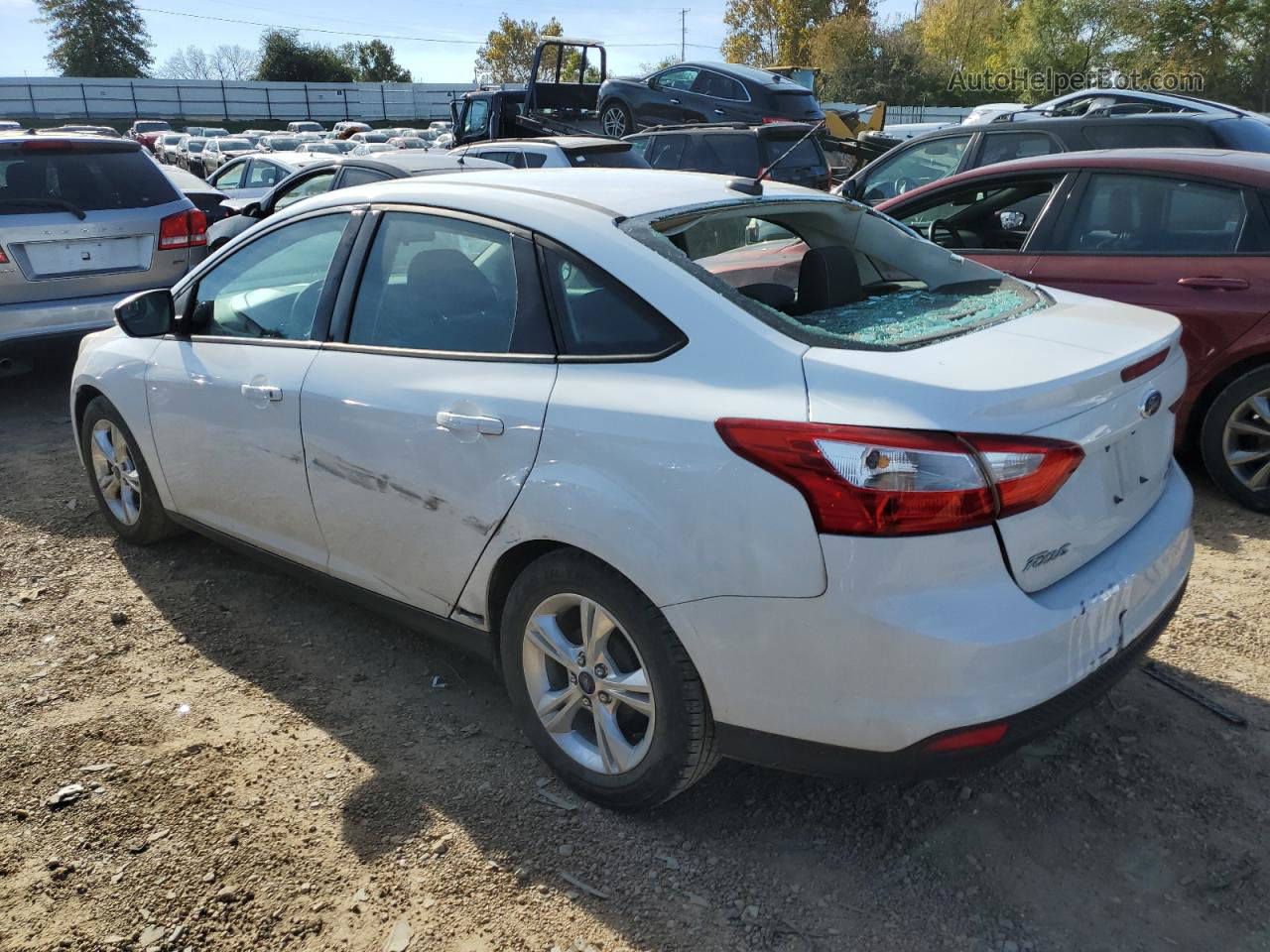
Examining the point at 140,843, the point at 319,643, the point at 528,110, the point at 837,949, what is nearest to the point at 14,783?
the point at 140,843

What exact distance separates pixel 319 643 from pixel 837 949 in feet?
7.28

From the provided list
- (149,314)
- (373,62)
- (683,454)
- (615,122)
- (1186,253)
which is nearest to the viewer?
(683,454)

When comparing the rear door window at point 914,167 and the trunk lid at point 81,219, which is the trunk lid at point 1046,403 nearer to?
the rear door window at point 914,167

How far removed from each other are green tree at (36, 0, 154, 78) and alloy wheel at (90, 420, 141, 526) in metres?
84.6

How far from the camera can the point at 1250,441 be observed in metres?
4.71

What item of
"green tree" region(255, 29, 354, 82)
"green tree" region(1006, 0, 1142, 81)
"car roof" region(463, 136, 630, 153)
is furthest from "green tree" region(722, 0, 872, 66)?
"car roof" region(463, 136, 630, 153)

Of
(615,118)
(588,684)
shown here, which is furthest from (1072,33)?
(588,684)

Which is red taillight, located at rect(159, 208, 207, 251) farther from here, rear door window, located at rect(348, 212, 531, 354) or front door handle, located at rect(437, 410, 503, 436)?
front door handle, located at rect(437, 410, 503, 436)

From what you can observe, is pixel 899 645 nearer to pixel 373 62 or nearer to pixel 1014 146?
pixel 1014 146

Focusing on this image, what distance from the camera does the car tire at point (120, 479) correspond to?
14.2 feet

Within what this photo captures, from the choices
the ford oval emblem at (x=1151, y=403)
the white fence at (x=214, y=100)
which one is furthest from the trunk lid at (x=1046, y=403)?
the white fence at (x=214, y=100)

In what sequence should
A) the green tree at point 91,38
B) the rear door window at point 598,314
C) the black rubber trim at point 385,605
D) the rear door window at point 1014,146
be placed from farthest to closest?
the green tree at point 91,38, the rear door window at point 1014,146, the black rubber trim at point 385,605, the rear door window at point 598,314

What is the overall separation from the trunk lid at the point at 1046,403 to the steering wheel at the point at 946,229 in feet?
10.5

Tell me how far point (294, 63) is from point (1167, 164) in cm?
8045
